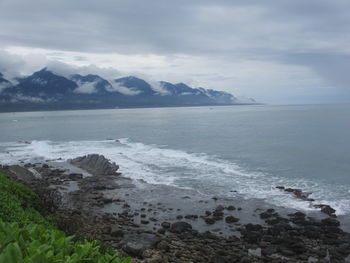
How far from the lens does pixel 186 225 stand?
61.7 feet

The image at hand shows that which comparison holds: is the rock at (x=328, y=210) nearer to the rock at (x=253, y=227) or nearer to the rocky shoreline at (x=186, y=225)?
the rocky shoreline at (x=186, y=225)

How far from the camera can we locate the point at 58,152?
47.6 meters

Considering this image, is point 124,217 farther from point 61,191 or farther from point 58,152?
point 58,152

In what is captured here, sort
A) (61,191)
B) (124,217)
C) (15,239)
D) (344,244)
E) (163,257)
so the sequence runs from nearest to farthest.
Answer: (15,239) < (163,257) < (344,244) < (124,217) < (61,191)

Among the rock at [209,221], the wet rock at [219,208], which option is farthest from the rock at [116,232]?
the wet rock at [219,208]

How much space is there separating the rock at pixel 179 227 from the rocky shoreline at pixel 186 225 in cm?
5

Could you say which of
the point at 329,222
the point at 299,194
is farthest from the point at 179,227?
the point at 299,194

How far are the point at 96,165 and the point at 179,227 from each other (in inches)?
782

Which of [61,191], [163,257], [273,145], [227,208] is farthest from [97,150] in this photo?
[163,257]

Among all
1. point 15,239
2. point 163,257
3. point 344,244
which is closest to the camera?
point 15,239

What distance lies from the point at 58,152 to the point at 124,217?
1182 inches

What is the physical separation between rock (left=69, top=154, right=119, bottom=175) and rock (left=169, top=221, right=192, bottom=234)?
16069 mm

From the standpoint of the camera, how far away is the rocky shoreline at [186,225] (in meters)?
15.1

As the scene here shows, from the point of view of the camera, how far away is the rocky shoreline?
593 inches
